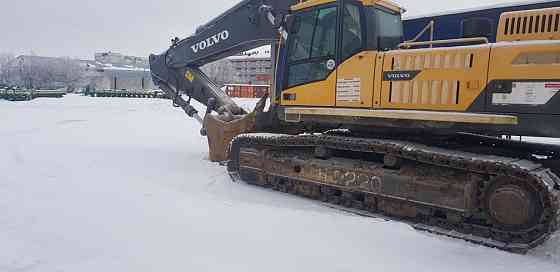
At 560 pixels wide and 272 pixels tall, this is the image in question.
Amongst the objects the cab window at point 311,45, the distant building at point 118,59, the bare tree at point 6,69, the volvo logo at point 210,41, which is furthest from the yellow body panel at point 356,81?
the distant building at point 118,59

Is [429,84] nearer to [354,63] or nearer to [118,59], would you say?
[354,63]

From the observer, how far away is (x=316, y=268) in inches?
141

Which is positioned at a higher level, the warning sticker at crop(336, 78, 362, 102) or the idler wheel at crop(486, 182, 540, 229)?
the warning sticker at crop(336, 78, 362, 102)

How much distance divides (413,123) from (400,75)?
1.93 feet

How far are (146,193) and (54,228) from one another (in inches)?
62.0

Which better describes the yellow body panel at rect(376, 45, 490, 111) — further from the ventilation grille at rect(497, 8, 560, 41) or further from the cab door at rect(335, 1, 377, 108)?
the ventilation grille at rect(497, 8, 560, 41)

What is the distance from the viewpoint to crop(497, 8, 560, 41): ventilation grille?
4.28 metres

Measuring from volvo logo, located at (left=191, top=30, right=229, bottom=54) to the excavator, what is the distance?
1128 mm

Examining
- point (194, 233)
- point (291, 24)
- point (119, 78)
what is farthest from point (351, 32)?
point (119, 78)

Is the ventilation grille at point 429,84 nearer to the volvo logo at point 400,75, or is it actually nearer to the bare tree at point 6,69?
the volvo logo at point 400,75

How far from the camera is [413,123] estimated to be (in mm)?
4895

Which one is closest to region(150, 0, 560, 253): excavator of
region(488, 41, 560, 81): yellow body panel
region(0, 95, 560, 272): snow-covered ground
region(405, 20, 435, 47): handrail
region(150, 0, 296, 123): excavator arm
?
region(488, 41, 560, 81): yellow body panel

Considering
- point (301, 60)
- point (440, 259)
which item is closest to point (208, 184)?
point (301, 60)

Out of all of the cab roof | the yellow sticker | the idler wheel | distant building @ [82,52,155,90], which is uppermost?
distant building @ [82,52,155,90]
